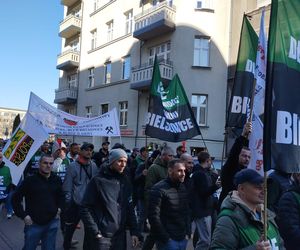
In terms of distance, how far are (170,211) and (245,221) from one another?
2.08 meters

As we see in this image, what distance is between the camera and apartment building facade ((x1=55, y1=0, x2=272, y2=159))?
20.1m

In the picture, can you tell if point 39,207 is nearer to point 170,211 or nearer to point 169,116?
point 170,211

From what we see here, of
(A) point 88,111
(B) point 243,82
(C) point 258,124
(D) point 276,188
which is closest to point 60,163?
(B) point 243,82

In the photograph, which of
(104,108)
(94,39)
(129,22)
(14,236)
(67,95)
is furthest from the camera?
(67,95)

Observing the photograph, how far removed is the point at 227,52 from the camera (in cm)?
2036

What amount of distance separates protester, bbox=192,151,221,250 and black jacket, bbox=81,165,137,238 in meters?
1.41

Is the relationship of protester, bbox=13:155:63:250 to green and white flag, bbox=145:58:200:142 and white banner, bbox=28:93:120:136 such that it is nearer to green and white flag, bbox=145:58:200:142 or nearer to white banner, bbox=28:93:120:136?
green and white flag, bbox=145:58:200:142

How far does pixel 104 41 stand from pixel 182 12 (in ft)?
26.8

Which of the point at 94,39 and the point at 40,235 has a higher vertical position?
the point at 94,39

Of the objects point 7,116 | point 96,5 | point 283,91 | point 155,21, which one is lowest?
point 283,91

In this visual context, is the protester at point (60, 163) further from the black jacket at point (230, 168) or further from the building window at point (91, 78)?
the building window at point (91, 78)

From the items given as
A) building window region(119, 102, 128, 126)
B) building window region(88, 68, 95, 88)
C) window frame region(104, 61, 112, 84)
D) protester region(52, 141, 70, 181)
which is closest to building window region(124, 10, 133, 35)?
window frame region(104, 61, 112, 84)

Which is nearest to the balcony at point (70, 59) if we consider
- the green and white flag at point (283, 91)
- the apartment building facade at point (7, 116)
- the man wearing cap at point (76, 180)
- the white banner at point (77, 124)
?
the white banner at point (77, 124)

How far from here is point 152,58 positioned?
22281mm
